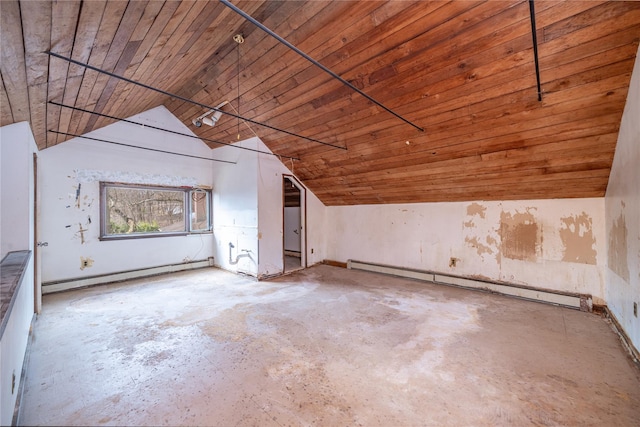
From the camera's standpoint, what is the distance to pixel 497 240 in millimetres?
4312

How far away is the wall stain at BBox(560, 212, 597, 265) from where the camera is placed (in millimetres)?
3596

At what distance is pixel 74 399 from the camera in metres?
1.89

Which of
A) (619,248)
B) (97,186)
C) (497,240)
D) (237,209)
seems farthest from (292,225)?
(619,248)

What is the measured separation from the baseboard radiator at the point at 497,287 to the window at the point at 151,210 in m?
3.91

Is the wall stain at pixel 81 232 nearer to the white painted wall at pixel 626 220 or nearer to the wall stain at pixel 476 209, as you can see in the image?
the wall stain at pixel 476 209

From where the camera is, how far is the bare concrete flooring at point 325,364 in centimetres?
178

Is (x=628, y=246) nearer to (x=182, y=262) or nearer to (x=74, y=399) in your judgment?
(x=74, y=399)

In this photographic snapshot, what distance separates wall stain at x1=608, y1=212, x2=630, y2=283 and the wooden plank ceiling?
65cm

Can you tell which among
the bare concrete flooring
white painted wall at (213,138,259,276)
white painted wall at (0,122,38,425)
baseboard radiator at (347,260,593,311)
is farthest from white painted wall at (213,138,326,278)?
white painted wall at (0,122,38,425)

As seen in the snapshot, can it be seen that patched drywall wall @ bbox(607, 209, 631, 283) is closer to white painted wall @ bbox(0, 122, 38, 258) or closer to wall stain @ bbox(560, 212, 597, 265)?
wall stain @ bbox(560, 212, 597, 265)

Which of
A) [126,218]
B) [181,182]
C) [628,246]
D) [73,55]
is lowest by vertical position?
[628,246]

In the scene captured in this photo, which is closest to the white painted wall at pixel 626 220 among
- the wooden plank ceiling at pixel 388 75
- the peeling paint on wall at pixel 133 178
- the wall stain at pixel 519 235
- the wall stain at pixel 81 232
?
the wooden plank ceiling at pixel 388 75

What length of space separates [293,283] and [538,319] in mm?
3578

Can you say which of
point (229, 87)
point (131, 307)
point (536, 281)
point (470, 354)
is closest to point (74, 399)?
point (131, 307)
